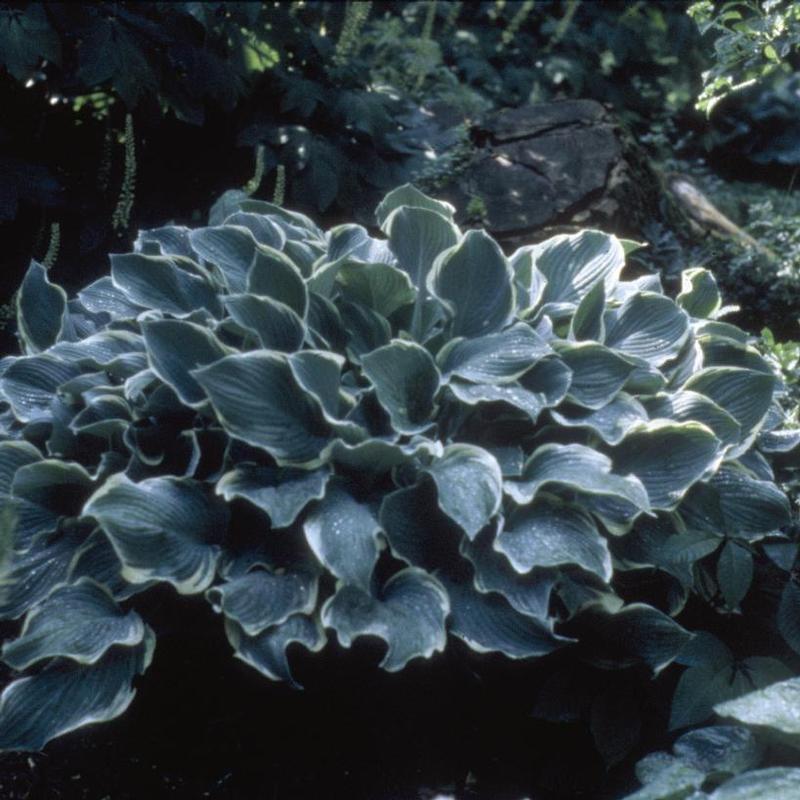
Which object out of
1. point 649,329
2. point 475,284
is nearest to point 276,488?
point 475,284

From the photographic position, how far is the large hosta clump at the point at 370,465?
1945 millimetres

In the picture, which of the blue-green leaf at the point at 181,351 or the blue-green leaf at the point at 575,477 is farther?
the blue-green leaf at the point at 181,351

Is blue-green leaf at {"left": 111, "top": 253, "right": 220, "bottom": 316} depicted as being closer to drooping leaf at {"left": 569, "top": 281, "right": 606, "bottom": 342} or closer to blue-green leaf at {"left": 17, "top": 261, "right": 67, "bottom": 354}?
blue-green leaf at {"left": 17, "top": 261, "right": 67, "bottom": 354}

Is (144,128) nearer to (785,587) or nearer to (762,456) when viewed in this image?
(762,456)

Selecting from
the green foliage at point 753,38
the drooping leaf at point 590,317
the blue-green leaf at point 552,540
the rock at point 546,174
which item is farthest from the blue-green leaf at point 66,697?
the rock at point 546,174

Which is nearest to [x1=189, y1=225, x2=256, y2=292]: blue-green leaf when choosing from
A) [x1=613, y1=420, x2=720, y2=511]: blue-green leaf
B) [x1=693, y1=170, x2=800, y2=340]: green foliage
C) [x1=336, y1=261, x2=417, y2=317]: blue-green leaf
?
[x1=336, y1=261, x2=417, y2=317]: blue-green leaf

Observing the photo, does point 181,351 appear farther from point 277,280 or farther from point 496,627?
point 496,627

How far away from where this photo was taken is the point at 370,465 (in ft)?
6.95

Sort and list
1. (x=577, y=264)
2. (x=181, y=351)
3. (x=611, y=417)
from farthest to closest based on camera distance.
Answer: (x=577, y=264) → (x=611, y=417) → (x=181, y=351)

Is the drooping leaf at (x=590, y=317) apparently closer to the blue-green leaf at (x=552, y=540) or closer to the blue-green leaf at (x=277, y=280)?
the blue-green leaf at (x=552, y=540)

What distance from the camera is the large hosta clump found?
1.95 metres

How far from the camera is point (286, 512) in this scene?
6.35 feet

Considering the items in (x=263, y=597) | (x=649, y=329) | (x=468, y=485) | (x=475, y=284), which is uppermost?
(x=475, y=284)

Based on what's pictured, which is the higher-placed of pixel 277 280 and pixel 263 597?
pixel 277 280
